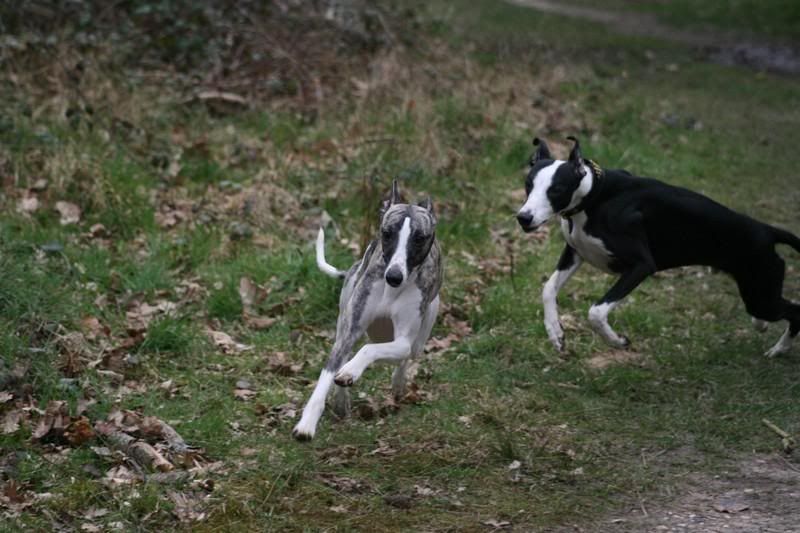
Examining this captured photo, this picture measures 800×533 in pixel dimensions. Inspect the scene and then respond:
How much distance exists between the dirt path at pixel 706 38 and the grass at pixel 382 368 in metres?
4.86

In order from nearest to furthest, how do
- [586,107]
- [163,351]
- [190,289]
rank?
[163,351], [190,289], [586,107]

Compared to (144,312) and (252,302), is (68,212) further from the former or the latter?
(252,302)

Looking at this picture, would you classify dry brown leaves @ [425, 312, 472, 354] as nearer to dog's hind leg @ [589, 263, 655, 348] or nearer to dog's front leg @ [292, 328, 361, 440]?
dog's hind leg @ [589, 263, 655, 348]

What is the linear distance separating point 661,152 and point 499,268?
374 cm

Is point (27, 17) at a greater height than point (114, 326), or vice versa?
point (27, 17)

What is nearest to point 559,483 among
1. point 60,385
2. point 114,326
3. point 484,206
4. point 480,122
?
point 60,385

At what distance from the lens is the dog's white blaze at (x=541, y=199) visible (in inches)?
233

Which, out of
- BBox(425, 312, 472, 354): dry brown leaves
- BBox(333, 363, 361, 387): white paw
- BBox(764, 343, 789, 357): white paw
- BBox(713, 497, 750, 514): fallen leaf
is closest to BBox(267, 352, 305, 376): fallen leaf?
BBox(425, 312, 472, 354): dry brown leaves

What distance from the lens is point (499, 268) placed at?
7883 millimetres

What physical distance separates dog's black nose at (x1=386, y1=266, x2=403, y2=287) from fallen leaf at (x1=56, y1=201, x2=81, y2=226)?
12.3 ft

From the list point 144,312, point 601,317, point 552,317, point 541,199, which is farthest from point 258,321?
point 601,317

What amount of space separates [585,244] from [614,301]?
40cm

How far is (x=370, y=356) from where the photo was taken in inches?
195

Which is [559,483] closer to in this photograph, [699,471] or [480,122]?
[699,471]
